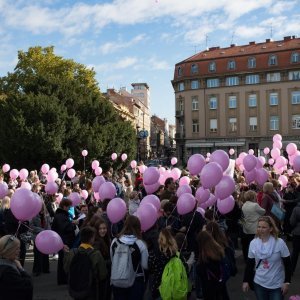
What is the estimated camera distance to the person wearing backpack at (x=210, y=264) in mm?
5199

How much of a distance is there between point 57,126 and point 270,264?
1021 inches

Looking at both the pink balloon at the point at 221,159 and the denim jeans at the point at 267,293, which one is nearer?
the denim jeans at the point at 267,293

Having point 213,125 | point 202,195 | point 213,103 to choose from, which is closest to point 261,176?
point 202,195

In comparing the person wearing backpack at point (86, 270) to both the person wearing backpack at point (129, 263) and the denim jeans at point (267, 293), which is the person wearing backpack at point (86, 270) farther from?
the denim jeans at point (267, 293)

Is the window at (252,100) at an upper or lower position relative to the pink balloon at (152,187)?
upper

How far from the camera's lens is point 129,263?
17.1 feet

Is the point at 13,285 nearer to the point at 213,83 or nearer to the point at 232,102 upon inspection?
the point at 232,102

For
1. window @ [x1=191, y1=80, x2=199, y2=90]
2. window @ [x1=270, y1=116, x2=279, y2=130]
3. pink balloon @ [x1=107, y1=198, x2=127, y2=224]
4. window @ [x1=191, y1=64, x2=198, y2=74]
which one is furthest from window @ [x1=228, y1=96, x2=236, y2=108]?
pink balloon @ [x1=107, y1=198, x2=127, y2=224]

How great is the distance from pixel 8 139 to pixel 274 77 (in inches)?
1380

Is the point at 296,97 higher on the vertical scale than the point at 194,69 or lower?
lower

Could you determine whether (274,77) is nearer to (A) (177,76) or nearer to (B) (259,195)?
(A) (177,76)

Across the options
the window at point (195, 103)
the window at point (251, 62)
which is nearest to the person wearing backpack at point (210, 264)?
the window at point (251, 62)

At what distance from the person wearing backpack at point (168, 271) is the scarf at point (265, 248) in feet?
2.89

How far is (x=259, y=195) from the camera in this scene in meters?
10.3
